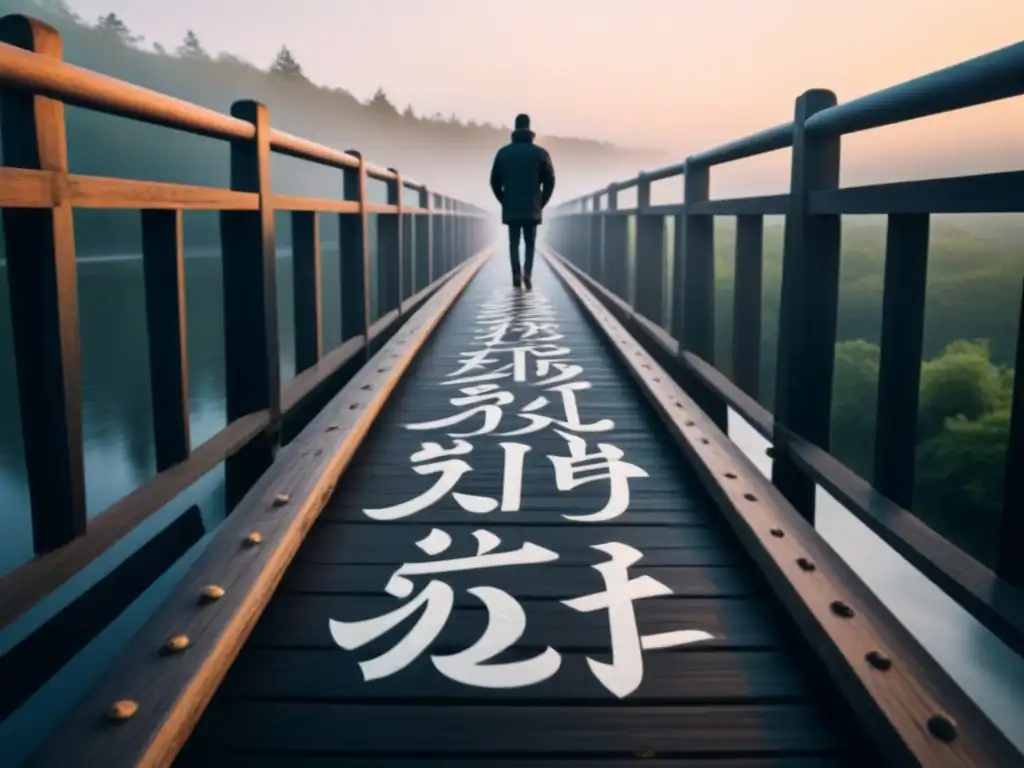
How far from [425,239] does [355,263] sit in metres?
4.53

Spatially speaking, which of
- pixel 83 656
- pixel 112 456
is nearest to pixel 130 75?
pixel 112 456

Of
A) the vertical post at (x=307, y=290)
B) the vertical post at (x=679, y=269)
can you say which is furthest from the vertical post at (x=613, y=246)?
the vertical post at (x=307, y=290)

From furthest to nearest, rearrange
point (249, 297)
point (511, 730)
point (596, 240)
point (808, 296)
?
point (596, 240) → point (249, 297) → point (808, 296) → point (511, 730)

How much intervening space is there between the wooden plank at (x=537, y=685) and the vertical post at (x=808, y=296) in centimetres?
106

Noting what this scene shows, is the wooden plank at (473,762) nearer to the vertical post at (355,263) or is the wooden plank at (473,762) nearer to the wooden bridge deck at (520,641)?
the wooden bridge deck at (520,641)

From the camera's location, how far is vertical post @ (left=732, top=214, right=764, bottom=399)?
144 inches

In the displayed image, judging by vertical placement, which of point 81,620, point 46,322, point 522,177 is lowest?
point 81,620

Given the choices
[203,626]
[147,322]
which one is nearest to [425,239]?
[147,322]

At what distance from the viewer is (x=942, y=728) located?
149cm

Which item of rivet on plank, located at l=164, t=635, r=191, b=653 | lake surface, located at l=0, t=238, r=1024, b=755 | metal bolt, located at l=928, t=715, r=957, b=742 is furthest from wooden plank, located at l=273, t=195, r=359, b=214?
lake surface, located at l=0, t=238, r=1024, b=755

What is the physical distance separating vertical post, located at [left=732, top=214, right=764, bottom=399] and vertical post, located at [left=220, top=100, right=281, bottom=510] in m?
1.72

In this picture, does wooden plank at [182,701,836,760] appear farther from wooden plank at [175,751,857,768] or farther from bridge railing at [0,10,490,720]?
bridge railing at [0,10,490,720]

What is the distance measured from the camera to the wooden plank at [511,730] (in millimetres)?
1577

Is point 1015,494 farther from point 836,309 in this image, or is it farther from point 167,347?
point 167,347
